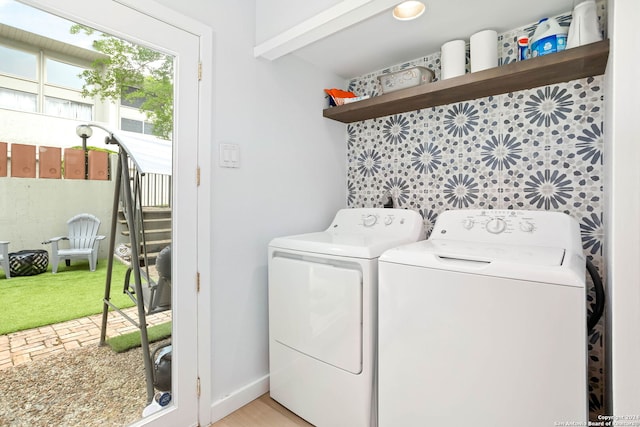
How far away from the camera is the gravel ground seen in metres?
1.18

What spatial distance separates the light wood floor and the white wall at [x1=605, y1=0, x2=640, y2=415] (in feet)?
4.62

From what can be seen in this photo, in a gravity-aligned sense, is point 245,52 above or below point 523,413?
above

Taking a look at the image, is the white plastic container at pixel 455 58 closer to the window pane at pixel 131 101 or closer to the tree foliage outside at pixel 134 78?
the tree foliage outside at pixel 134 78

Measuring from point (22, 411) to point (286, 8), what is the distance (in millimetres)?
2094

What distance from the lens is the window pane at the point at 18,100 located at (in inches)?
44.2

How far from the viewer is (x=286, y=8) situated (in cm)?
166

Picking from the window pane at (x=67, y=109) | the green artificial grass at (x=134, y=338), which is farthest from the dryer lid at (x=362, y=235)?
the window pane at (x=67, y=109)

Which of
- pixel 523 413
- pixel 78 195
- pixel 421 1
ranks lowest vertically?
pixel 523 413

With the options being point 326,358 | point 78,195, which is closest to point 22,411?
point 78,195

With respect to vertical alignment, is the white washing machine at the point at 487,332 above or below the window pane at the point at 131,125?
below

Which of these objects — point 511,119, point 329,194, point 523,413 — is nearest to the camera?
point 523,413

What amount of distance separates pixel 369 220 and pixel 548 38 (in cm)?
126

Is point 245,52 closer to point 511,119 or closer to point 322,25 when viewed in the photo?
point 322,25

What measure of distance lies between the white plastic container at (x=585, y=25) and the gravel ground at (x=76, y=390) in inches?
93.7
